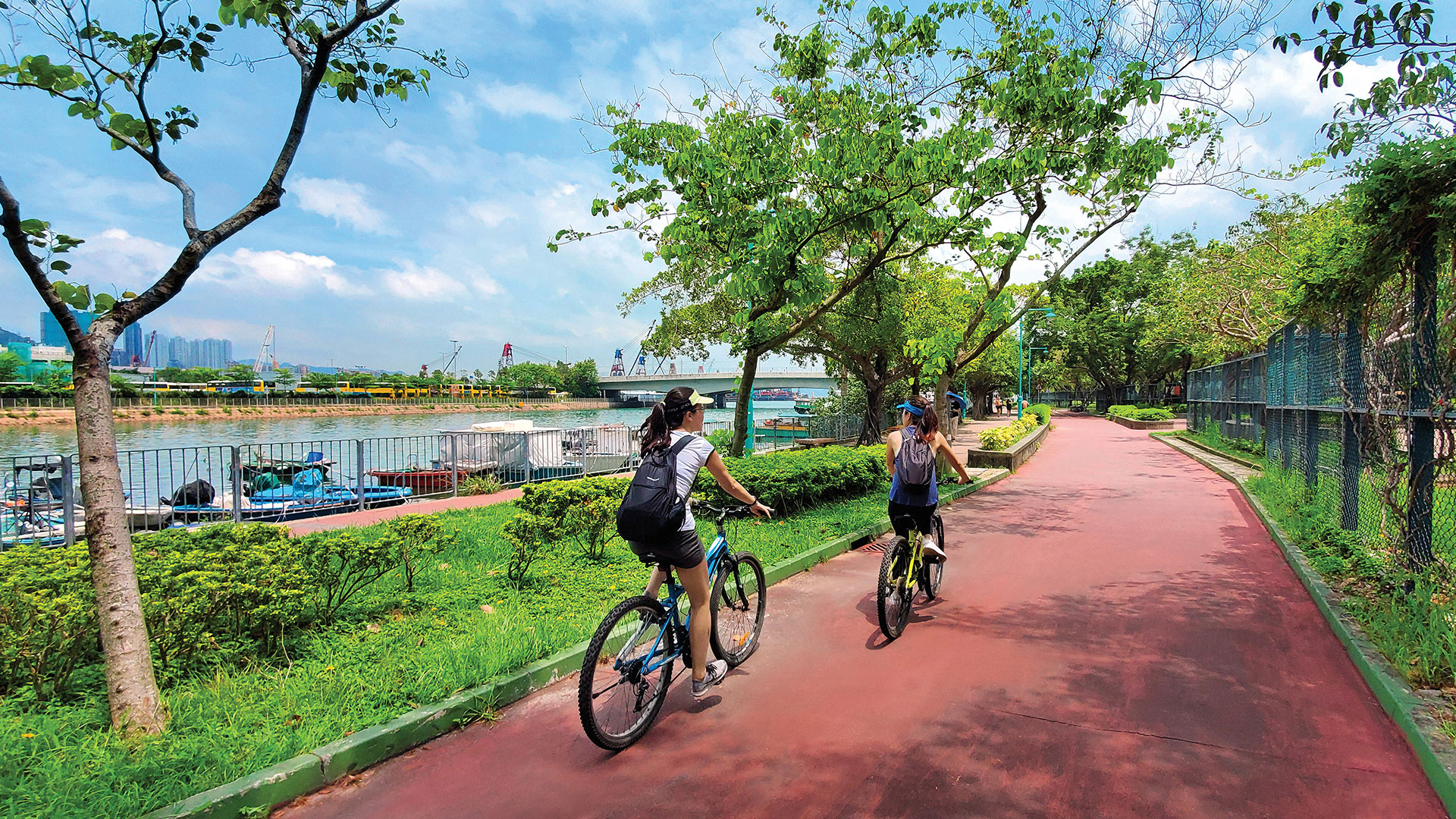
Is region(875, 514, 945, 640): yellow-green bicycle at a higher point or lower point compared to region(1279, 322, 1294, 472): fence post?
lower

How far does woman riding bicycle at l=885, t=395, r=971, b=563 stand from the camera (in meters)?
5.59

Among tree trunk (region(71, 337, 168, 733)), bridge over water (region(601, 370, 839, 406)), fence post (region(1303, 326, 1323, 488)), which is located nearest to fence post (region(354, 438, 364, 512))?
tree trunk (region(71, 337, 168, 733))

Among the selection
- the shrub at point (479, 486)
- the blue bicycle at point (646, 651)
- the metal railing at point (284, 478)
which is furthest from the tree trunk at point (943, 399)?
the blue bicycle at point (646, 651)

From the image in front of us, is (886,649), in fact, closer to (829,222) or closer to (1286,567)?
(1286,567)

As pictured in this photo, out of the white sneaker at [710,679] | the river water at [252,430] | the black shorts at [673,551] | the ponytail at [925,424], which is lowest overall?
the river water at [252,430]

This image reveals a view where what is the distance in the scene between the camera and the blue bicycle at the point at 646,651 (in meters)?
3.48

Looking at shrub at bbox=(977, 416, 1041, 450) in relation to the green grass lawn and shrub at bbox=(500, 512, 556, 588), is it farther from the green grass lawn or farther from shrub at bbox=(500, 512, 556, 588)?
shrub at bbox=(500, 512, 556, 588)

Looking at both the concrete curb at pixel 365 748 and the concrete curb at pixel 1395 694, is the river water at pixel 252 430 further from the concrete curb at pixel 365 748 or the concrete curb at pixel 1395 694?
the concrete curb at pixel 1395 694

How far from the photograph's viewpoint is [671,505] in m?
3.66

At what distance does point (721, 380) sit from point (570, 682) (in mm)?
57808

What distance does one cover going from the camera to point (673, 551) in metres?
3.78

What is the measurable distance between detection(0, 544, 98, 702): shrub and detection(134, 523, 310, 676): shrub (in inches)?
10.7

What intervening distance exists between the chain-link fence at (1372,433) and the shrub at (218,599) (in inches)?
296

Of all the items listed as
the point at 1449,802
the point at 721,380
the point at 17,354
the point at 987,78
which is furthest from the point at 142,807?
the point at 17,354
